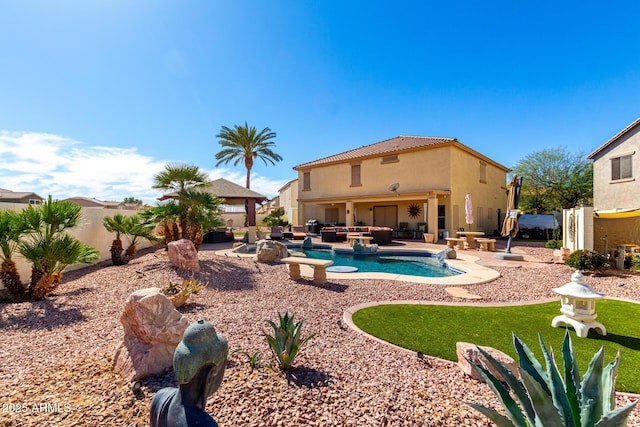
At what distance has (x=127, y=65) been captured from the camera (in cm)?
926

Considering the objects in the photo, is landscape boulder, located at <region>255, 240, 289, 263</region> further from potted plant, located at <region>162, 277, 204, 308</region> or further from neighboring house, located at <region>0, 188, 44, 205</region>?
neighboring house, located at <region>0, 188, 44, 205</region>

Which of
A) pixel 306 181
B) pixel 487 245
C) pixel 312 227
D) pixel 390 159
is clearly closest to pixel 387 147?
pixel 390 159

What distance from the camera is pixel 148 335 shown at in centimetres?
328

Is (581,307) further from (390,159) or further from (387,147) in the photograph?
(387,147)

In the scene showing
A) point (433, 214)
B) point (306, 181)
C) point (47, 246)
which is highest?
point (306, 181)

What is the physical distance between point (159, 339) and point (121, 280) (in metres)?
5.37

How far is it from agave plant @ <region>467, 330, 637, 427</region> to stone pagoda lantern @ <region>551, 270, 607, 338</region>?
3.31 metres

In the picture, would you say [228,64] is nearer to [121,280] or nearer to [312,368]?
[121,280]

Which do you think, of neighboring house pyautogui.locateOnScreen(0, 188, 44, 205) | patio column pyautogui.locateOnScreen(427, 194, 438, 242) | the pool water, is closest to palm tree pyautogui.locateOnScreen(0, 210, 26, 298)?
the pool water

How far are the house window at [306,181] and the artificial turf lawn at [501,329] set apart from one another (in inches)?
849

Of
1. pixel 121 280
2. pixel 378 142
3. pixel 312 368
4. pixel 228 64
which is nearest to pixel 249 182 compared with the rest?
pixel 378 142

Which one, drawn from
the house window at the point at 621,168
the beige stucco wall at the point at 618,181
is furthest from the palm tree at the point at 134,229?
the house window at the point at 621,168

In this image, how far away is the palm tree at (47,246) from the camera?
5.81 meters

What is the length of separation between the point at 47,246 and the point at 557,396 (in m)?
8.72
